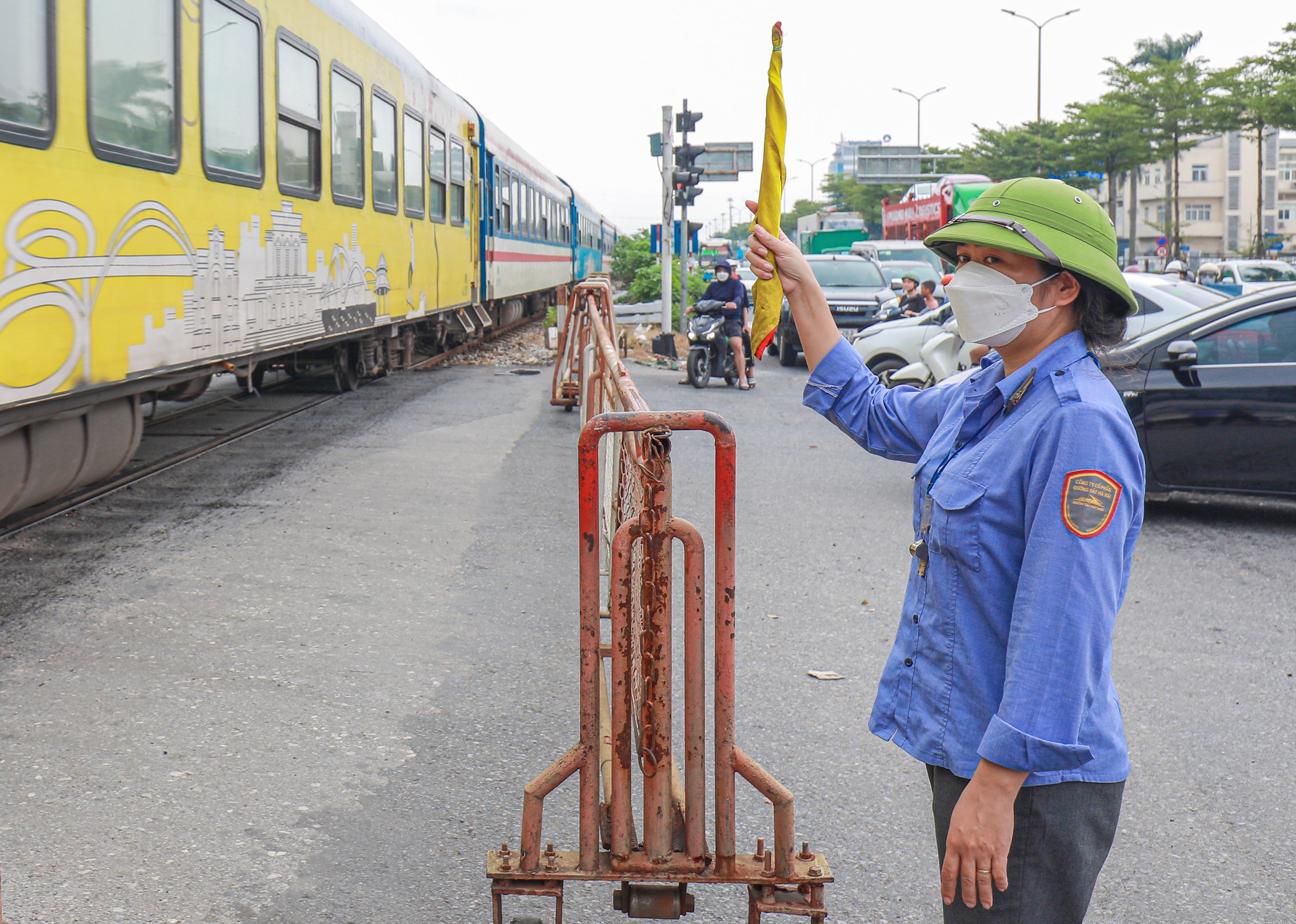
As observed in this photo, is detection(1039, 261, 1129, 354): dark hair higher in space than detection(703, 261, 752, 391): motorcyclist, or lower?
lower

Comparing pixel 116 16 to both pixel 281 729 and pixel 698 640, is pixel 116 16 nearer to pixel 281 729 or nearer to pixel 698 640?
pixel 281 729

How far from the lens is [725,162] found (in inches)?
839

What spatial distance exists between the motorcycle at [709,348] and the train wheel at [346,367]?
163 inches

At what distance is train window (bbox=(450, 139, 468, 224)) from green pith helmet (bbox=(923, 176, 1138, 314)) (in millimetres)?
14520

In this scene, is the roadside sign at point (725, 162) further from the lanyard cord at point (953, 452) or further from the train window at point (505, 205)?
the lanyard cord at point (953, 452)

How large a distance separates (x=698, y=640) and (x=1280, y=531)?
6.42 metres

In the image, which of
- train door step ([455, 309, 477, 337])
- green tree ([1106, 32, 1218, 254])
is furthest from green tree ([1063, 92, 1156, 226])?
train door step ([455, 309, 477, 337])

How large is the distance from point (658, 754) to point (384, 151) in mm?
10650

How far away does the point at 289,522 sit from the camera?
7688 millimetres

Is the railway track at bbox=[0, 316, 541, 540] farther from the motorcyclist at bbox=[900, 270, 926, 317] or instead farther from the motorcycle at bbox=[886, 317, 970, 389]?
the motorcyclist at bbox=[900, 270, 926, 317]

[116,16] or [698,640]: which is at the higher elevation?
[116,16]

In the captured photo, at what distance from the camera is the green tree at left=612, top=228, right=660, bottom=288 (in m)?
44.7

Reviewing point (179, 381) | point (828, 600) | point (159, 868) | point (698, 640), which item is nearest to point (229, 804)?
point (159, 868)

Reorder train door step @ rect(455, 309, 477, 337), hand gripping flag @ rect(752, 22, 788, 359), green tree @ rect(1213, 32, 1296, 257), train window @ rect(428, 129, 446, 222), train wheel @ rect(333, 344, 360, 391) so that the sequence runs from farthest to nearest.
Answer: green tree @ rect(1213, 32, 1296, 257)
train door step @ rect(455, 309, 477, 337)
train window @ rect(428, 129, 446, 222)
train wheel @ rect(333, 344, 360, 391)
hand gripping flag @ rect(752, 22, 788, 359)
